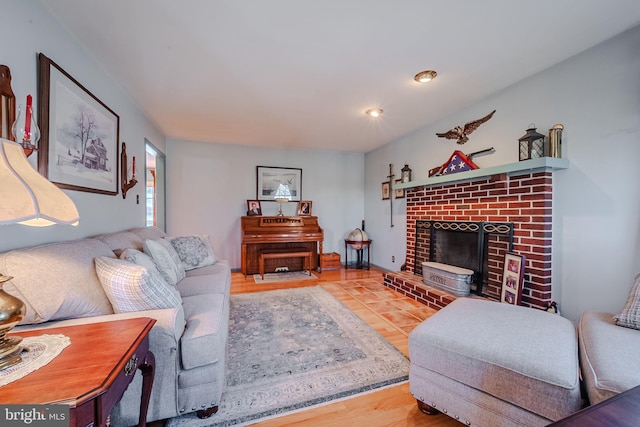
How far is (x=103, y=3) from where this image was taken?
1463 mm

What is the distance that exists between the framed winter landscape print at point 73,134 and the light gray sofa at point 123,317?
23.7 inches

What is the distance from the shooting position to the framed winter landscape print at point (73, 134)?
4.91ft

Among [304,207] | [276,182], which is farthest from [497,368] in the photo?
[276,182]

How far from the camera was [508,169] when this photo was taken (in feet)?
7.65

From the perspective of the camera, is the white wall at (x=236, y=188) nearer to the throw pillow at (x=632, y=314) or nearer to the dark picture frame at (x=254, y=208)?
the dark picture frame at (x=254, y=208)

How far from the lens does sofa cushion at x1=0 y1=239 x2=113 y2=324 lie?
106cm

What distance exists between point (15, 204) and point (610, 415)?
62.8 inches

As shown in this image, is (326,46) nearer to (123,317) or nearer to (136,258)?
(136,258)

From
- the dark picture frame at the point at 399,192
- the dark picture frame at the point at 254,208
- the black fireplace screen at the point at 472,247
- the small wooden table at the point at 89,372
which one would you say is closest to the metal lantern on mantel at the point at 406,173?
the dark picture frame at the point at 399,192

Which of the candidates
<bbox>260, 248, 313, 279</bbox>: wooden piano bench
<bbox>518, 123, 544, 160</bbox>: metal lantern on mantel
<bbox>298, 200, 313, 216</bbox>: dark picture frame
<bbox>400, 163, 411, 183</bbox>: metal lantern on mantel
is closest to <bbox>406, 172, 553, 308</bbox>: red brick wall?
<bbox>518, 123, 544, 160</bbox>: metal lantern on mantel

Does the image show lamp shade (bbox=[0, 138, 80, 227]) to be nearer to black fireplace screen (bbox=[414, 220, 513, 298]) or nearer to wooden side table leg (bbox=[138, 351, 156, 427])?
wooden side table leg (bbox=[138, 351, 156, 427])

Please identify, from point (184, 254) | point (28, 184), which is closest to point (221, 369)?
point (28, 184)

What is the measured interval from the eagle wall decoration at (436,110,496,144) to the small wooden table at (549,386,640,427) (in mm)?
2668

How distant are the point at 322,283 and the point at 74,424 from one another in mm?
3307
